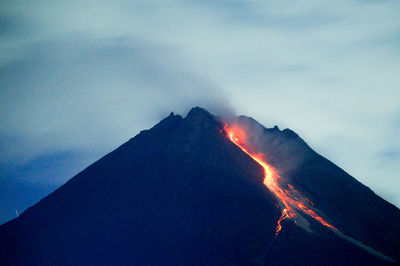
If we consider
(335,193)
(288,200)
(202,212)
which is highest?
(202,212)

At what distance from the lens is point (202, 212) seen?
72.6 metres

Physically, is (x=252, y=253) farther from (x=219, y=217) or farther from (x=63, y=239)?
(x=63, y=239)

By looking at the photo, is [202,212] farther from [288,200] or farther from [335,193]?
[335,193]

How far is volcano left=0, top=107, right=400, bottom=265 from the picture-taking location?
6250cm

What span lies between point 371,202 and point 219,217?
41.5 metres

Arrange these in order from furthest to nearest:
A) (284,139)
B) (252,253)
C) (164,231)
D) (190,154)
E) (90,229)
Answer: (284,139), (190,154), (90,229), (164,231), (252,253)

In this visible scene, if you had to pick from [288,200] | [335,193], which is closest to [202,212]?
[288,200]

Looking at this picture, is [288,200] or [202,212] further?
[288,200]

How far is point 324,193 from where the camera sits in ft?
281

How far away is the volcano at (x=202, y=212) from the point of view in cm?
6250

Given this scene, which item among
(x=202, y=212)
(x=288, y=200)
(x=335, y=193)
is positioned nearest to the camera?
(x=202, y=212)

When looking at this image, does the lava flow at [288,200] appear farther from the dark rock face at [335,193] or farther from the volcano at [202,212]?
the dark rock face at [335,193]

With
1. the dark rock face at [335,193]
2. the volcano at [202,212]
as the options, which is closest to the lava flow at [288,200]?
the volcano at [202,212]

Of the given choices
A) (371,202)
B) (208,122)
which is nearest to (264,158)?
(208,122)
